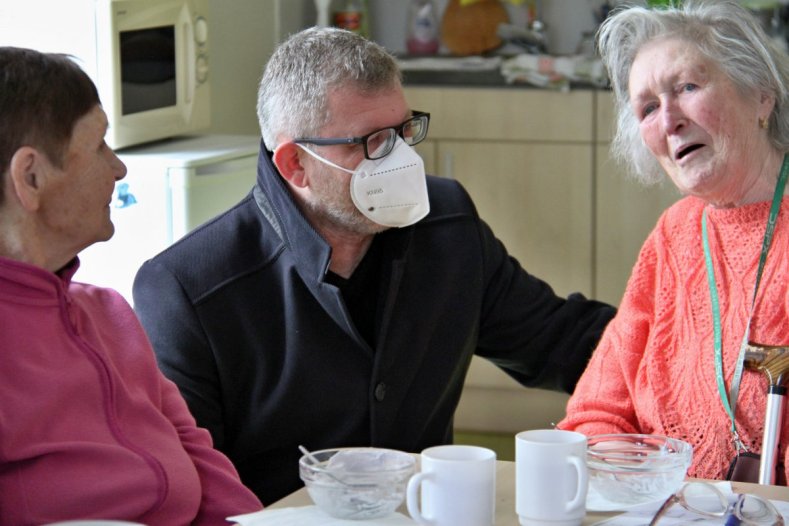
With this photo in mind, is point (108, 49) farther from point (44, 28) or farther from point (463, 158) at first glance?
point (463, 158)

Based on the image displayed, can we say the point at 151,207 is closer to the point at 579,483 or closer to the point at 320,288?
the point at 320,288

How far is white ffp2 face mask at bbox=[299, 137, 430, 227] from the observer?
1.92 m

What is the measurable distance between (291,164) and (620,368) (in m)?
0.63

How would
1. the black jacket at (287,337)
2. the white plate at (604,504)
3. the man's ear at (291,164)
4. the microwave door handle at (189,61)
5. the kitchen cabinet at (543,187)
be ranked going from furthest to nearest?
the kitchen cabinet at (543,187)
the microwave door handle at (189,61)
the man's ear at (291,164)
the black jacket at (287,337)
the white plate at (604,504)

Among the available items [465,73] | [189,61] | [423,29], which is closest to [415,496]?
[189,61]

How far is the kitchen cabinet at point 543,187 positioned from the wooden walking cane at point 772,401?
81.2 inches

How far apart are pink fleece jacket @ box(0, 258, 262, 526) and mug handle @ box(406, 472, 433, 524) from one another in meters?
0.36

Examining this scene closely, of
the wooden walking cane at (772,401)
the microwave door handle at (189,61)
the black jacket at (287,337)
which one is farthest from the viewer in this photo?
the microwave door handle at (189,61)

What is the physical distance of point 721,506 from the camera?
1296 mm

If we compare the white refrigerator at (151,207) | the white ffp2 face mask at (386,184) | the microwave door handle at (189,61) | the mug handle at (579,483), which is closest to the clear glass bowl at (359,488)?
the mug handle at (579,483)

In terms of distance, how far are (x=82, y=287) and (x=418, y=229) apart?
69 centimetres

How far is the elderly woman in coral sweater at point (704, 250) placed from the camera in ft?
5.73

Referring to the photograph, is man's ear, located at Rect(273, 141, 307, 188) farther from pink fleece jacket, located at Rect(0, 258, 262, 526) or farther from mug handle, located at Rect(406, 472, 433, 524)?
mug handle, located at Rect(406, 472, 433, 524)

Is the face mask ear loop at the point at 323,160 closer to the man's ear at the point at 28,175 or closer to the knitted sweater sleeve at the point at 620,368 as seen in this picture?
the knitted sweater sleeve at the point at 620,368
